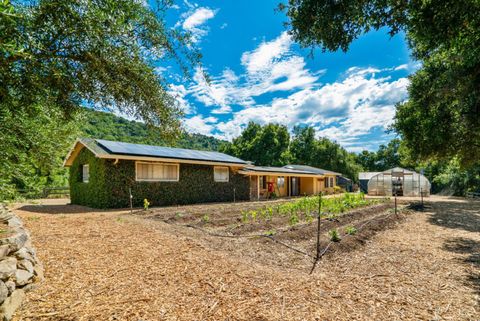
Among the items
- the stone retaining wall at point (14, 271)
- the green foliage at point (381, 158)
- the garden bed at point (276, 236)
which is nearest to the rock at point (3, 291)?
the stone retaining wall at point (14, 271)

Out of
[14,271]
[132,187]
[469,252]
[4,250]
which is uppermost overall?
[132,187]

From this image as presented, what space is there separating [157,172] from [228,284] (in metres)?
12.0

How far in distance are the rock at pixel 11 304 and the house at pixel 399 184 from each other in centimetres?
3123

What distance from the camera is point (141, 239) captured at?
631 centimetres

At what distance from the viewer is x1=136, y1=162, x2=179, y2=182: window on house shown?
Result: 14.2m

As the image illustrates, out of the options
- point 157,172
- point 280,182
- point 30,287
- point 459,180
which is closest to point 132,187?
point 157,172

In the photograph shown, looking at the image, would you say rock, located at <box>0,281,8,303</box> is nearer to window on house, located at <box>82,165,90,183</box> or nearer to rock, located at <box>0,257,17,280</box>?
rock, located at <box>0,257,17,280</box>

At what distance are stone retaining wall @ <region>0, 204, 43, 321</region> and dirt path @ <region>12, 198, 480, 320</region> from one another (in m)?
0.14

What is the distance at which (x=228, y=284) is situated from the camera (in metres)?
3.86

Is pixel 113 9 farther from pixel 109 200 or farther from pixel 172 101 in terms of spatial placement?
pixel 109 200

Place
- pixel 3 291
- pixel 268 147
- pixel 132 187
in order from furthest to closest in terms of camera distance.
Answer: pixel 268 147
pixel 132 187
pixel 3 291

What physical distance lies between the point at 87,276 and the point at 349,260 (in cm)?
481

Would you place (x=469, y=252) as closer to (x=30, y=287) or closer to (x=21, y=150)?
(x=30, y=287)

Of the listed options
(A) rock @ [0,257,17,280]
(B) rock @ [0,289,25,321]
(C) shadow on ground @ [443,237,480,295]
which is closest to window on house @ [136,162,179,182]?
(A) rock @ [0,257,17,280]
